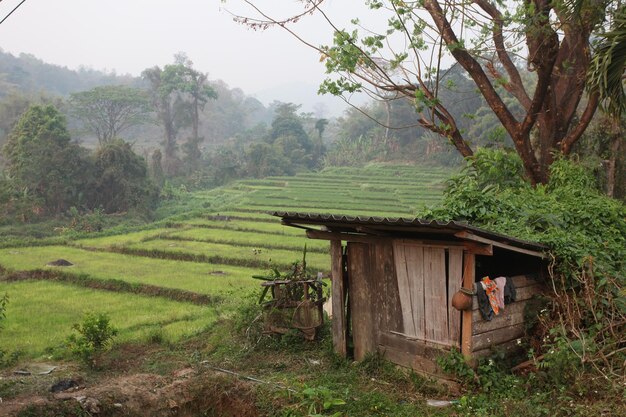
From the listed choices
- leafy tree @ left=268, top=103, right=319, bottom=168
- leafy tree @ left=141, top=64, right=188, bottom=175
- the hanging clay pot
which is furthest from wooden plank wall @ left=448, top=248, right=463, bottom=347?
leafy tree @ left=141, top=64, right=188, bottom=175

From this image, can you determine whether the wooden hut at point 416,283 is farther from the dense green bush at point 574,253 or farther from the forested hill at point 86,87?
the forested hill at point 86,87

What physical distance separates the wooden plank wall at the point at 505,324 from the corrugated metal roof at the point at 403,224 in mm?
571

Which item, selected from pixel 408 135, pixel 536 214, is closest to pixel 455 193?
pixel 536 214

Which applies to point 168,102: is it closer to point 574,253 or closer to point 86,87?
point 86,87

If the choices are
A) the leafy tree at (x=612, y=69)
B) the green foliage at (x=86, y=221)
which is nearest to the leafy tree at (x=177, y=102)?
the green foliage at (x=86, y=221)

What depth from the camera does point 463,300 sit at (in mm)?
6469

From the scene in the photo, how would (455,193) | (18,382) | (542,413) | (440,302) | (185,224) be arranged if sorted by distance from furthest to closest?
(185,224) < (455,193) < (18,382) < (440,302) < (542,413)

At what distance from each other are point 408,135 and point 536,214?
43.4 meters

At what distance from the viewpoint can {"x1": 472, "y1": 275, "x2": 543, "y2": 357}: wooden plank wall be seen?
6.70 metres

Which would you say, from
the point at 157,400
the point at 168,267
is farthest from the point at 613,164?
the point at 168,267

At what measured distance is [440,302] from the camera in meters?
6.93

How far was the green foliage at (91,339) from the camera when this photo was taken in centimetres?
880

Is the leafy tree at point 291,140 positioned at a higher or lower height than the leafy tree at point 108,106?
lower

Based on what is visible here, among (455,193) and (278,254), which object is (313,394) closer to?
(455,193)
